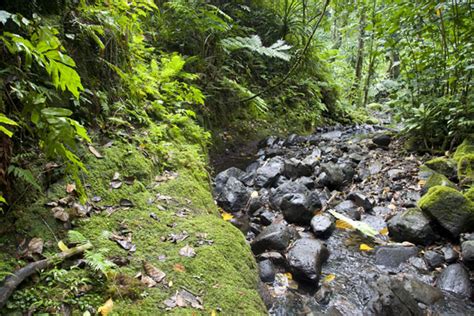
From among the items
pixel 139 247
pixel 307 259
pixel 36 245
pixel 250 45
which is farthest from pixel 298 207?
pixel 250 45

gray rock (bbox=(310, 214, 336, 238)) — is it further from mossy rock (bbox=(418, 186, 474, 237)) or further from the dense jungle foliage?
the dense jungle foliage

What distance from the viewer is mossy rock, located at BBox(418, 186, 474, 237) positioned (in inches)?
151

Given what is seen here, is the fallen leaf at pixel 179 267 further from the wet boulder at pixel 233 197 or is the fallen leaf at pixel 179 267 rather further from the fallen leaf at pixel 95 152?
the wet boulder at pixel 233 197

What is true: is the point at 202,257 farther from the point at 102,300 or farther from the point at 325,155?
the point at 325,155

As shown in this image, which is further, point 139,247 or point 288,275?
point 288,275

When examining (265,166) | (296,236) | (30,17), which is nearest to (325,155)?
(265,166)

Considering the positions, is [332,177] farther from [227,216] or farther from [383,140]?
[383,140]

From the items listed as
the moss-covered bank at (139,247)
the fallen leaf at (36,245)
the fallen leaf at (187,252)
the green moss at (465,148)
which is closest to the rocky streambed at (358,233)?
the green moss at (465,148)

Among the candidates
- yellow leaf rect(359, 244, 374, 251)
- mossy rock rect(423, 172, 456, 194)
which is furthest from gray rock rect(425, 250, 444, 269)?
mossy rock rect(423, 172, 456, 194)

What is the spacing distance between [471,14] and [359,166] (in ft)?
10.7

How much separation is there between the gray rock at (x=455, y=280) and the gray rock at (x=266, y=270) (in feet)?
5.93

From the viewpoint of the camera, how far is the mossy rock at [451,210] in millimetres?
3830

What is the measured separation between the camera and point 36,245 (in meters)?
1.91

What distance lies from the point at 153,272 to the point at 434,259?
335 cm
